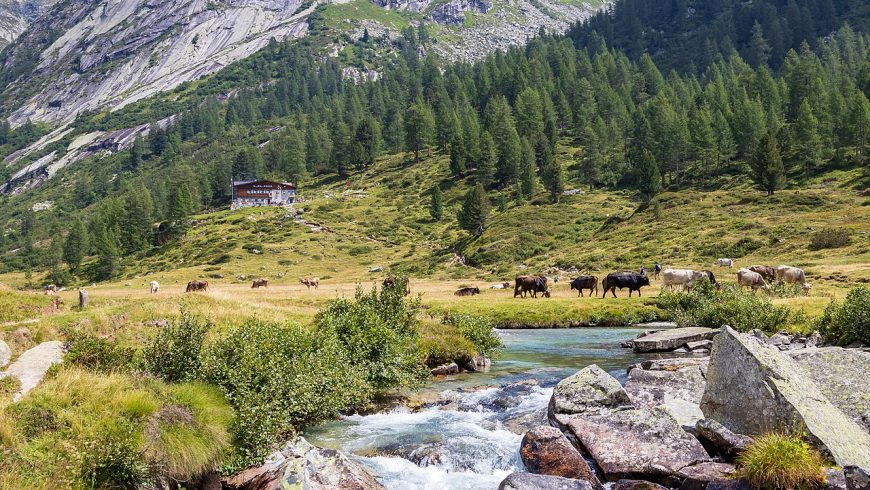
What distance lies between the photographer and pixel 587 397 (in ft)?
57.5

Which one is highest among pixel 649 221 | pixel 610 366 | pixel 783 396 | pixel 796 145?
pixel 796 145

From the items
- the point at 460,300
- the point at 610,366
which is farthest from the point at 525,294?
the point at 610,366

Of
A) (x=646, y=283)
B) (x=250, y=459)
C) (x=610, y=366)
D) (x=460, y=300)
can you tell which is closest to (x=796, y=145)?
(x=646, y=283)

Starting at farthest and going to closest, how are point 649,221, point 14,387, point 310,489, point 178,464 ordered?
point 649,221
point 14,387
point 178,464
point 310,489

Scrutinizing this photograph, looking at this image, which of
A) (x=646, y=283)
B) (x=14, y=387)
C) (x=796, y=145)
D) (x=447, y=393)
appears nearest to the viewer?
(x=14, y=387)

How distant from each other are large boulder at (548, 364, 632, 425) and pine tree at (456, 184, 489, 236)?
338 feet

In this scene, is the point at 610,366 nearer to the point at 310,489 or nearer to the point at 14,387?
the point at 310,489

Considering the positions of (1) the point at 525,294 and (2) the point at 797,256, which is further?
(2) the point at 797,256

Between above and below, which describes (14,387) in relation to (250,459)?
above

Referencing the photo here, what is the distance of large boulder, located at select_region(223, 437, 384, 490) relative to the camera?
41.4 ft

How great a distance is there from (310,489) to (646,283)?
181 feet

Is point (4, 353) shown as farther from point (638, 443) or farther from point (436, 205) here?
point (436, 205)

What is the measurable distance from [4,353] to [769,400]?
21.2m

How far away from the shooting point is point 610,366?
27859 millimetres
